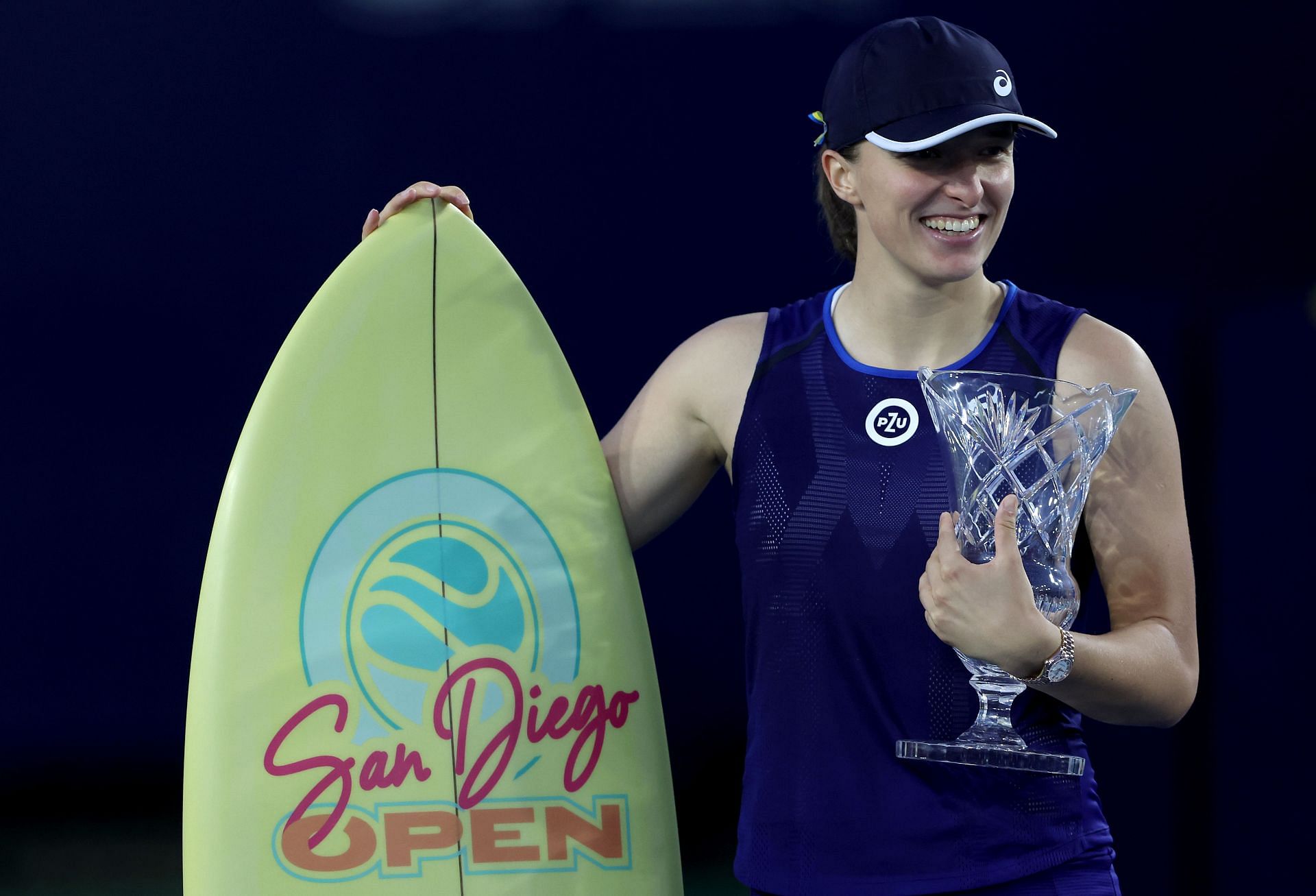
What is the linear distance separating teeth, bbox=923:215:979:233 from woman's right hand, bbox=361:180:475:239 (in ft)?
1.95

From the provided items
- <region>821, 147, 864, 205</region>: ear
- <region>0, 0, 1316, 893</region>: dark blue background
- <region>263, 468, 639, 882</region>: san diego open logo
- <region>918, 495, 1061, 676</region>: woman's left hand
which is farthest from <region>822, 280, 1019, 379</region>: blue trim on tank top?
<region>0, 0, 1316, 893</region>: dark blue background

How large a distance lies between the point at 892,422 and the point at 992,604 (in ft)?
1.02

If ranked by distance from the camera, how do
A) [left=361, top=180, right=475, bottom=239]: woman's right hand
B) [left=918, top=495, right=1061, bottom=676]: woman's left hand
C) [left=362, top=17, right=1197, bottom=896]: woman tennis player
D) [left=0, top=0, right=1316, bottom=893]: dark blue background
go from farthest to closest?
[left=0, top=0, right=1316, bottom=893]: dark blue background, [left=361, top=180, right=475, bottom=239]: woman's right hand, [left=362, top=17, right=1197, bottom=896]: woman tennis player, [left=918, top=495, right=1061, bottom=676]: woman's left hand

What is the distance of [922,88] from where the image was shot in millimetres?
1400

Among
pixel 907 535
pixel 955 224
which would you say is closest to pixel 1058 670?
pixel 907 535

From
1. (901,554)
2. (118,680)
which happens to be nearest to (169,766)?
(118,680)

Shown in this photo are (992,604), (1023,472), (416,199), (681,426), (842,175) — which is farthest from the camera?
(416,199)

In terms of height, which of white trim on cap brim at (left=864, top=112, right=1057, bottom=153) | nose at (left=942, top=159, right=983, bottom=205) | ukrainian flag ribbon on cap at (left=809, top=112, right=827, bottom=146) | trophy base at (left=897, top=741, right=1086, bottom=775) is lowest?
trophy base at (left=897, top=741, right=1086, bottom=775)

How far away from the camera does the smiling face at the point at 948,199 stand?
140 cm

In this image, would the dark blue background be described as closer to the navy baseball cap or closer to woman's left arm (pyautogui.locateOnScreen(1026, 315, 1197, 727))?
the navy baseball cap

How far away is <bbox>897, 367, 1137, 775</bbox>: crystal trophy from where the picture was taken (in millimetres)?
1285

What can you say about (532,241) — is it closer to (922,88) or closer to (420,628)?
(420,628)

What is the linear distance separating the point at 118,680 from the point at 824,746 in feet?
5.13

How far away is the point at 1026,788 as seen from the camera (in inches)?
54.7
